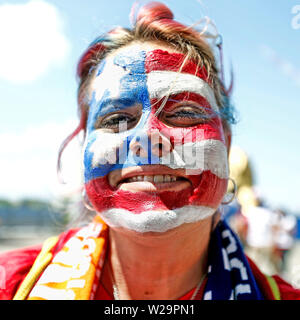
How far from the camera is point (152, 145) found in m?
1.52

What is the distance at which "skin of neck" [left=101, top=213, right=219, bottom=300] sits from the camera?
63.7 inches

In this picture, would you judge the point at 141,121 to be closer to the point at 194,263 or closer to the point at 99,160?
the point at 99,160

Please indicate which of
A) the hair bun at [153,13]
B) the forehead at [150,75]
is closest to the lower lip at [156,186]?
the forehead at [150,75]

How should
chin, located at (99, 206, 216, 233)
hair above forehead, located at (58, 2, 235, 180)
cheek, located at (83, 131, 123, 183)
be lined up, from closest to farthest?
chin, located at (99, 206, 216, 233) → cheek, located at (83, 131, 123, 183) → hair above forehead, located at (58, 2, 235, 180)

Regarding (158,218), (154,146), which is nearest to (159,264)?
(158,218)

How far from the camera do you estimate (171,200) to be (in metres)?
1.53

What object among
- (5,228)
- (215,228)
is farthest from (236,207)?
(5,228)

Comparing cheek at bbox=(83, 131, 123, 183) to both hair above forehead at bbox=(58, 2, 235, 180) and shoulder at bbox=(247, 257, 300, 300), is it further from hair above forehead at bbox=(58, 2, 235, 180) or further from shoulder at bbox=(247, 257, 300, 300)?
shoulder at bbox=(247, 257, 300, 300)

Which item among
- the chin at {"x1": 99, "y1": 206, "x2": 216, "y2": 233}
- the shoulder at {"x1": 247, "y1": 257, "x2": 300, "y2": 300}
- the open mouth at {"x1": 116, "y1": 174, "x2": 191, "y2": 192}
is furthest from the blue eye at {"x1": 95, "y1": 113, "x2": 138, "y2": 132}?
the shoulder at {"x1": 247, "y1": 257, "x2": 300, "y2": 300}

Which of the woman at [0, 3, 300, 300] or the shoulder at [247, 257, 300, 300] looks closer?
the woman at [0, 3, 300, 300]

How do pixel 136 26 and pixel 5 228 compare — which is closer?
pixel 136 26

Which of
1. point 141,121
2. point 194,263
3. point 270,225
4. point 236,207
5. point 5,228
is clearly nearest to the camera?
point 141,121

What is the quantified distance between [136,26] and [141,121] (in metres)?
0.56

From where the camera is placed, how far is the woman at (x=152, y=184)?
1542 millimetres
